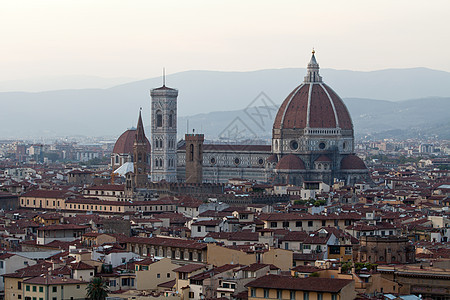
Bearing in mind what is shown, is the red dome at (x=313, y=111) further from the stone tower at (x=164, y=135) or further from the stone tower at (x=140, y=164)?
the stone tower at (x=140, y=164)

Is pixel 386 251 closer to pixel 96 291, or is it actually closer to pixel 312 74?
pixel 96 291

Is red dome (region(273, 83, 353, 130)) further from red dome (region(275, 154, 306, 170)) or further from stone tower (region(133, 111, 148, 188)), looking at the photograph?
stone tower (region(133, 111, 148, 188))

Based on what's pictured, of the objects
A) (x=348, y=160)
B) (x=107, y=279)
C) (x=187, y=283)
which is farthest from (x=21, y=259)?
(x=348, y=160)

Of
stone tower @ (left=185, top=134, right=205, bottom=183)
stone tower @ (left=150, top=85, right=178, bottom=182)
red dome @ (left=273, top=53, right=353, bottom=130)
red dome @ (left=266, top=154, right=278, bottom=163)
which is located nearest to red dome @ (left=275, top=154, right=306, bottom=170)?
red dome @ (left=266, top=154, right=278, bottom=163)

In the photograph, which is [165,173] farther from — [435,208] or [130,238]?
[130,238]

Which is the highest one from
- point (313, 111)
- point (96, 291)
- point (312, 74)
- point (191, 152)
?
point (312, 74)

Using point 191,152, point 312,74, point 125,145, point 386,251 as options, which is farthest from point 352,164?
point 386,251
